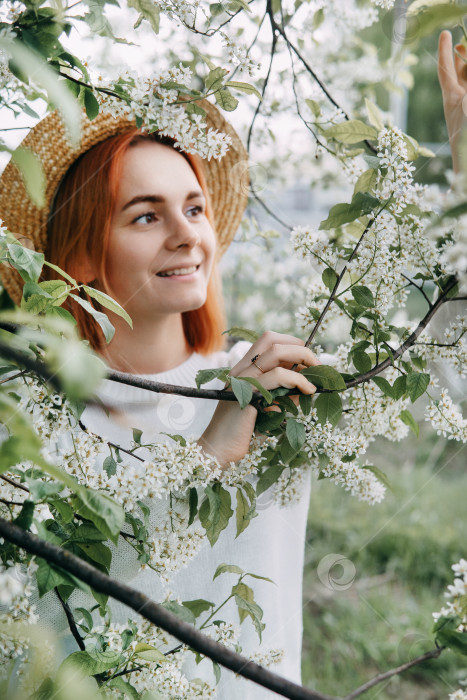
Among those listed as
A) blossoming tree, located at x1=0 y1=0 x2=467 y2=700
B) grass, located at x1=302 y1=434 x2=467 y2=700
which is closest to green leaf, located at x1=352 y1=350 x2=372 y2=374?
blossoming tree, located at x1=0 y1=0 x2=467 y2=700

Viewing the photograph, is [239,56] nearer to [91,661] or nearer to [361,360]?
[361,360]

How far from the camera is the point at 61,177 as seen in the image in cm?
131

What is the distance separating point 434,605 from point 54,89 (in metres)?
2.51

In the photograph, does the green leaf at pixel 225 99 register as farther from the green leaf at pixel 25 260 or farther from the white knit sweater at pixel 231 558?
the white knit sweater at pixel 231 558

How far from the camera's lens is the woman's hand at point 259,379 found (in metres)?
0.82

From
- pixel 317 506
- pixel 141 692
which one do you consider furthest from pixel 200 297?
pixel 317 506

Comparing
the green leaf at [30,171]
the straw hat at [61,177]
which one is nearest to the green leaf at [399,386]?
the green leaf at [30,171]

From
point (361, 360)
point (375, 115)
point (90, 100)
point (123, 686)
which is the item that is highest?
point (375, 115)

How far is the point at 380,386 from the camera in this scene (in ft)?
2.69

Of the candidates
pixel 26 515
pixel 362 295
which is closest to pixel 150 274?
pixel 362 295

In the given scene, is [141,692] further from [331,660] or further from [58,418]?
[331,660]

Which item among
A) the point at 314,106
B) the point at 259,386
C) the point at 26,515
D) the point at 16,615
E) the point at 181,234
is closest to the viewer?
the point at 26,515

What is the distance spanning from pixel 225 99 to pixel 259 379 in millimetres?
353

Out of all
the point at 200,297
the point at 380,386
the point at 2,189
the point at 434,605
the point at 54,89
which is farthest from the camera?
the point at 434,605
